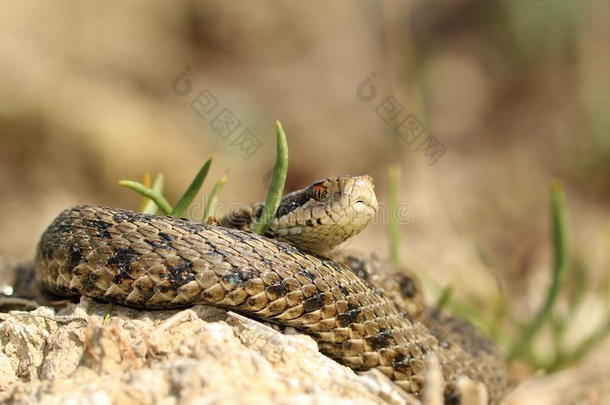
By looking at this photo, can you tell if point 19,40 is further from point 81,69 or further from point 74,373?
point 74,373

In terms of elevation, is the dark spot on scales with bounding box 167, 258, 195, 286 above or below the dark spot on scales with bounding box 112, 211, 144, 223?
below

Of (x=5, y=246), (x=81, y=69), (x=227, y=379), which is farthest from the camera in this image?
(x=81, y=69)

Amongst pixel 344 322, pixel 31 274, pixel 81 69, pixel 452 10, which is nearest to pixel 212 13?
pixel 81 69

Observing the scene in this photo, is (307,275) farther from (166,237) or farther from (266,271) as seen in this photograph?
(166,237)

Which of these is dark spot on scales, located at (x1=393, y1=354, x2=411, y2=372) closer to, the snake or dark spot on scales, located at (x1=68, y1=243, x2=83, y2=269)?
the snake

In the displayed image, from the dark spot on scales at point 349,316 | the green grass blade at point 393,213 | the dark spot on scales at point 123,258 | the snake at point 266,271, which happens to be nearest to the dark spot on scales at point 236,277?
the snake at point 266,271

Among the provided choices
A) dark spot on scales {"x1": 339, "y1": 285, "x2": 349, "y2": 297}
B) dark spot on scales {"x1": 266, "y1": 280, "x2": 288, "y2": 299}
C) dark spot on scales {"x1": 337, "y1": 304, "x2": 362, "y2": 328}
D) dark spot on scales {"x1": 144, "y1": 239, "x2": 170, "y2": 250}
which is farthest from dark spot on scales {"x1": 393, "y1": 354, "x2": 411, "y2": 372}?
dark spot on scales {"x1": 144, "y1": 239, "x2": 170, "y2": 250}

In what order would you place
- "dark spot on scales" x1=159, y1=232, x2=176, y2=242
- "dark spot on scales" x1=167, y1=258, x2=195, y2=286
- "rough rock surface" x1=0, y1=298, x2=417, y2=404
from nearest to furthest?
1. "rough rock surface" x1=0, y1=298, x2=417, y2=404
2. "dark spot on scales" x1=167, y1=258, x2=195, y2=286
3. "dark spot on scales" x1=159, y1=232, x2=176, y2=242
